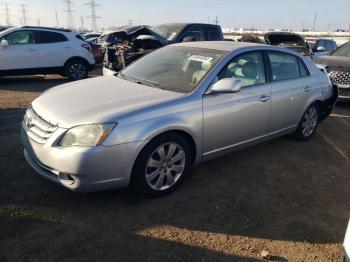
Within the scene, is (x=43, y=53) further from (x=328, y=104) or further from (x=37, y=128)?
(x=328, y=104)

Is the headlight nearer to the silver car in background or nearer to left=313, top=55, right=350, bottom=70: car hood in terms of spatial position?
the silver car in background

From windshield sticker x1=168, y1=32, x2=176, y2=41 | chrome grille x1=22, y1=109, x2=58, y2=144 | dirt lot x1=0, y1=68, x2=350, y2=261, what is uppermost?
windshield sticker x1=168, y1=32, x2=176, y2=41

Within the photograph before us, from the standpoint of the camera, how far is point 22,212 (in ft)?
10.4

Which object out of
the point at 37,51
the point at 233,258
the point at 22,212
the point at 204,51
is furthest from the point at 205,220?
the point at 37,51

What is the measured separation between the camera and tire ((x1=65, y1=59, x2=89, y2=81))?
10.3m

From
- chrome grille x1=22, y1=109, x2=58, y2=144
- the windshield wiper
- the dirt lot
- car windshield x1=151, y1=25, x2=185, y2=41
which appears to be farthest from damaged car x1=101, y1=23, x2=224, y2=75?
the dirt lot

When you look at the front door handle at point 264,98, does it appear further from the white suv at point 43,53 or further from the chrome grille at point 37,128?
the white suv at point 43,53

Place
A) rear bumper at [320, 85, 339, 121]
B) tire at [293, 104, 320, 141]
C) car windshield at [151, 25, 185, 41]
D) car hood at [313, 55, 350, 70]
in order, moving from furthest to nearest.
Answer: car windshield at [151, 25, 185, 41], car hood at [313, 55, 350, 70], rear bumper at [320, 85, 339, 121], tire at [293, 104, 320, 141]

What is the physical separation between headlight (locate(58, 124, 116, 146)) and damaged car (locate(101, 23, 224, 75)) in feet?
13.4

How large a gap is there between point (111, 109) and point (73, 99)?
0.58 m

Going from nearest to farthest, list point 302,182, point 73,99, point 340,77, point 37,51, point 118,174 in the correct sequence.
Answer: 1. point 118,174
2. point 73,99
3. point 302,182
4. point 340,77
5. point 37,51

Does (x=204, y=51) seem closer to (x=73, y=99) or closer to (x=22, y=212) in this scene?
(x=73, y=99)

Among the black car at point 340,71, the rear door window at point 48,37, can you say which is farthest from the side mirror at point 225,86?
the rear door window at point 48,37

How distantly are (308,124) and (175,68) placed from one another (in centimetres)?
272
